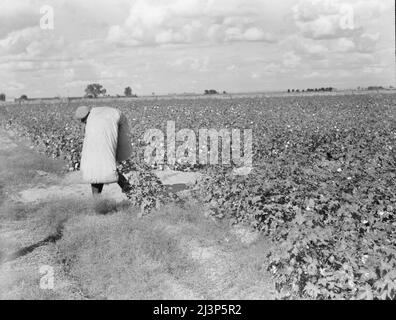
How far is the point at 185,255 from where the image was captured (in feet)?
17.7

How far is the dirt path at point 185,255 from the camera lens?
4516 millimetres

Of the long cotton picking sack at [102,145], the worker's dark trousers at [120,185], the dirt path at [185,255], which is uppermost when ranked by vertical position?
the long cotton picking sack at [102,145]

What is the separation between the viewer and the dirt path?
14.8 feet

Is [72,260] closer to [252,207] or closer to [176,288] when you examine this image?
[176,288]

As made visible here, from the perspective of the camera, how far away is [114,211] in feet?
22.8

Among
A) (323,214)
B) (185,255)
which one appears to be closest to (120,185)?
(185,255)

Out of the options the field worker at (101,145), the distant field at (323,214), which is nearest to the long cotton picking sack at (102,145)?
the field worker at (101,145)

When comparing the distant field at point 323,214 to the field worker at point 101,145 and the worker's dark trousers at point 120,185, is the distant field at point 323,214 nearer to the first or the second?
the worker's dark trousers at point 120,185

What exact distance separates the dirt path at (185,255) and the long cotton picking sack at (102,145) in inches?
35.7

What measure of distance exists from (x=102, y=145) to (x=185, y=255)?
2280 mm

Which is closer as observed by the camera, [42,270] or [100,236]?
[42,270]

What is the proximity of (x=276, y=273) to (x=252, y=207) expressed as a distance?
1.77 m
